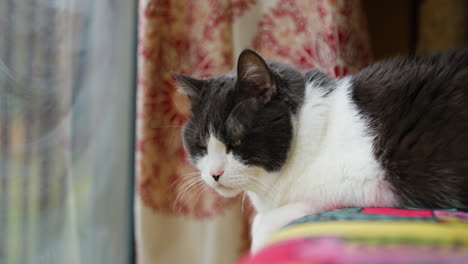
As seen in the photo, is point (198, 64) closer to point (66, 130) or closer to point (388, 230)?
point (66, 130)

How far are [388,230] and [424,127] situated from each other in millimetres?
355

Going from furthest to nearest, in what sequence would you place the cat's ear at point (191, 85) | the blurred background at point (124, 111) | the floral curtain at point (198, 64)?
the floral curtain at point (198, 64) < the blurred background at point (124, 111) < the cat's ear at point (191, 85)

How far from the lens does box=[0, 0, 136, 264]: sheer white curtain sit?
99cm

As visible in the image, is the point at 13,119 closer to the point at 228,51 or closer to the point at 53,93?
the point at 53,93

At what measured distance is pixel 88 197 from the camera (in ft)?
3.90

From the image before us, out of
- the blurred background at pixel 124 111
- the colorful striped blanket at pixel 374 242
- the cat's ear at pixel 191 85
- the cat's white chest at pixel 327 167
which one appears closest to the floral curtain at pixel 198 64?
the blurred background at pixel 124 111

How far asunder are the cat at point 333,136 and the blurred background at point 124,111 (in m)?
0.37

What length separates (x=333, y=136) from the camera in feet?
2.66

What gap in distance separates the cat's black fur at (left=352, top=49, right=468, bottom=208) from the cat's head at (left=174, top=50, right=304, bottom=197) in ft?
0.61

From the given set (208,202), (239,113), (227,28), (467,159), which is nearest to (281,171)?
(239,113)

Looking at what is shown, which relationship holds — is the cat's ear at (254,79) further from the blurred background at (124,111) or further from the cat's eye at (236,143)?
the blurred background at (124,111)

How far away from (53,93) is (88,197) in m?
0.35

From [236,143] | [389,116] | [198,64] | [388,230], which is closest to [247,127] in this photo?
[236,143]

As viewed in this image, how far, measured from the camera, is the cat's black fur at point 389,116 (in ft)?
2.27
